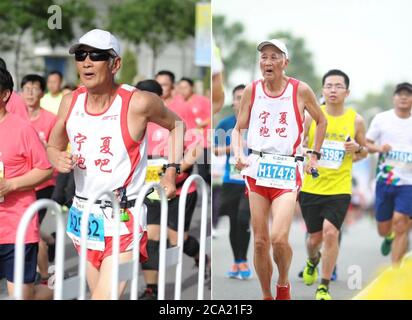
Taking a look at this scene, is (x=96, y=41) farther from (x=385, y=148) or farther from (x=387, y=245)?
(x=387, y=245)

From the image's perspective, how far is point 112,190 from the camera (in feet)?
16.4

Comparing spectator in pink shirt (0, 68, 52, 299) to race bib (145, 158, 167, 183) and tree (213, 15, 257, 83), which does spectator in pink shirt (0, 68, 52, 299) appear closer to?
tree (213, 15, 257, 83)

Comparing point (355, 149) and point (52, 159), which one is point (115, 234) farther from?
point (355, 149)

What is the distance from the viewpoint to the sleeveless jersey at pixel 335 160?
7.33 meters

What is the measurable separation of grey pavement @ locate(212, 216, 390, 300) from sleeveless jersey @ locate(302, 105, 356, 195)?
79cm

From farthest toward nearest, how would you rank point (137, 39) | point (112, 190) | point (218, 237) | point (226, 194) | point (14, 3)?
point (137, 39) < point (14, 3) < point (218, 237) < point (226, 194) < point (112, 190)

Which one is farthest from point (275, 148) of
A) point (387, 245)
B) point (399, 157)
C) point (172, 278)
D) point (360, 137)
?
point (387, 245)

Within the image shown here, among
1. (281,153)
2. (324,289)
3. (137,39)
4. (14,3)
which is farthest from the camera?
(137,39)

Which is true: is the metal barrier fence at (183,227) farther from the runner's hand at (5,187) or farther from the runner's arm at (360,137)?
the runner's arm at (360,137)

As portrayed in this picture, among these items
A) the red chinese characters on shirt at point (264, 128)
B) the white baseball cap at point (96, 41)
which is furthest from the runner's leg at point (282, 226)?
the white baseball cap at point (96, 41)

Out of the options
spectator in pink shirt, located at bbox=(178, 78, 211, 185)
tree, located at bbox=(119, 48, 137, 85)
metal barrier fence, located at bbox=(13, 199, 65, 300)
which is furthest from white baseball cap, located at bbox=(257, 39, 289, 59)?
tree, located at bbox=(119, 48, 137, 85)

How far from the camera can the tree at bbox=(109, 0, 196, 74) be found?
2858 centimetres

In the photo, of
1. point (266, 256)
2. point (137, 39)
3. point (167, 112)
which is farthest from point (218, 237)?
point (137, 39)

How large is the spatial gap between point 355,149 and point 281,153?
140 centimetres
